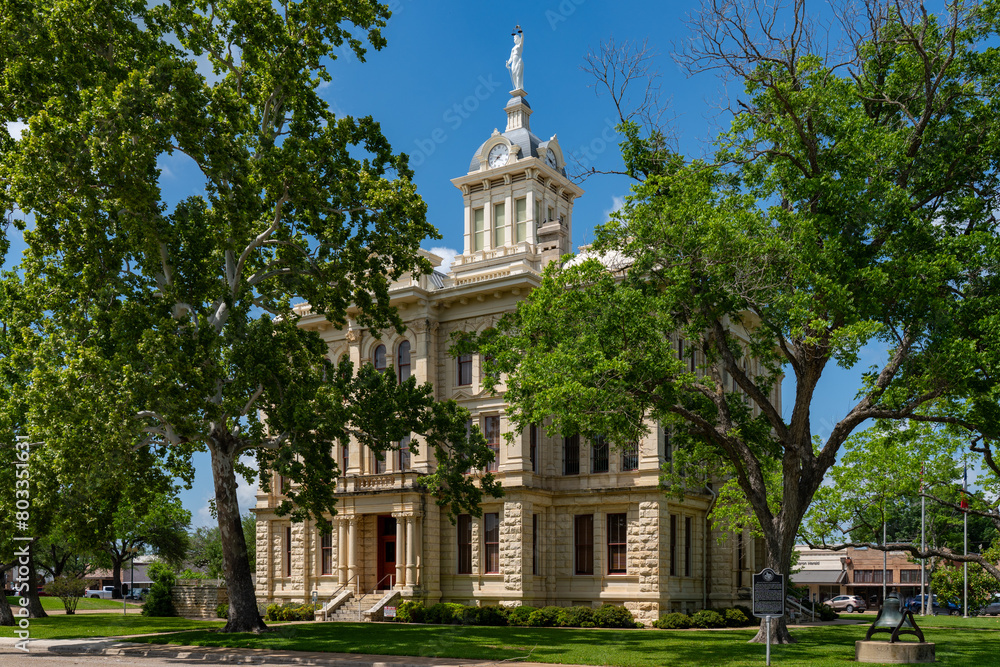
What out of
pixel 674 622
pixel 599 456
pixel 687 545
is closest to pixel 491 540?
pixel 599 456

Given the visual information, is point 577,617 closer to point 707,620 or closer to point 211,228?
point 707,620

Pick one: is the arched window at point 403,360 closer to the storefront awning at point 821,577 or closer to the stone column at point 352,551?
the stone column at point 352,551

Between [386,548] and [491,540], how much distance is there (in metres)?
5.77

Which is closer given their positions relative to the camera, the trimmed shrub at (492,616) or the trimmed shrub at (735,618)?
the trimmed shrub at (492,616)

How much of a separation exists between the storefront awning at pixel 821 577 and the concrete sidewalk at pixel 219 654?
2351 inches

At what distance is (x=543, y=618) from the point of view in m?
33.8

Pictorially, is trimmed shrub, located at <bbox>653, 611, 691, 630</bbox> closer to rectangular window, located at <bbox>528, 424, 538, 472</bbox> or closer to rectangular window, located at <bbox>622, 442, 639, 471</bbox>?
rectangular window, located at <bbox>622, 442, 639, 471</bbox>

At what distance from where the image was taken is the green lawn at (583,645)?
19344mm

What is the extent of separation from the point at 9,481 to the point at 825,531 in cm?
2924

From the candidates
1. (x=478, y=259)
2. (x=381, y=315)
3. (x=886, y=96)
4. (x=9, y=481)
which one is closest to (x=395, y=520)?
(x=478, y=259)

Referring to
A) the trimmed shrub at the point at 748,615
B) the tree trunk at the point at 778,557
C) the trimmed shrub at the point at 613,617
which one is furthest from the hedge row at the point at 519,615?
the tree trunk at the point at 778,557

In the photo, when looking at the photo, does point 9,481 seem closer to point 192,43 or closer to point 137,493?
point 137,493

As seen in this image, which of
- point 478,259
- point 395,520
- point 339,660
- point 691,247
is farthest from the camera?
point 478,259

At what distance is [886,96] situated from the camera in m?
22.0
